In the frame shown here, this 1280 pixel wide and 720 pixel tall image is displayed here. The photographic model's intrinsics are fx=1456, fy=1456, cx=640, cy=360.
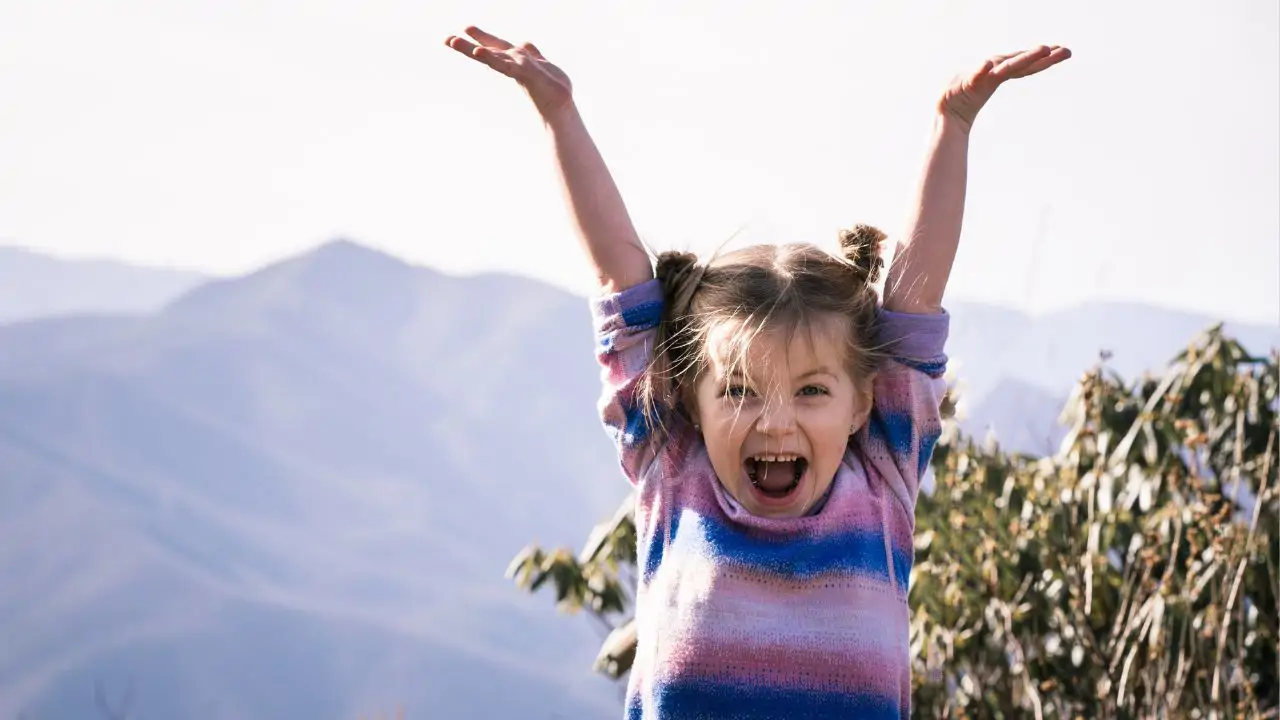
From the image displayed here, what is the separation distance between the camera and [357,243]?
7445 millimetres

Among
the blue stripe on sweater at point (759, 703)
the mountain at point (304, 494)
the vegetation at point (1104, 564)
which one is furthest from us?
the mountain at point (304, 494)

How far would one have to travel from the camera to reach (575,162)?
1.28 m

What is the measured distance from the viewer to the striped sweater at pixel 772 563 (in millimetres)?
1173

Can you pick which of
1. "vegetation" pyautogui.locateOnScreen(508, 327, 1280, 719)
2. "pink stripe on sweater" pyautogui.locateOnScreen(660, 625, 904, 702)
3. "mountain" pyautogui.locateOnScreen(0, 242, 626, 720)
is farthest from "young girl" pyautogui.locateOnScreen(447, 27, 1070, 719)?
"mountain" pyautogui.locateOnScreen(0, 242, 626, 720)

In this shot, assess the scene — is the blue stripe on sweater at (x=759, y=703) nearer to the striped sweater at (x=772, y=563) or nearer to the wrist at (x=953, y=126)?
the striped sweater at (x=772, y=563)

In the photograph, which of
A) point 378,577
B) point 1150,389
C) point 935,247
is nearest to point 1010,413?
point 1150,389

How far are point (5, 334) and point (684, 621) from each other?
5576 mm

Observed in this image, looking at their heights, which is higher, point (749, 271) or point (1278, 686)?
point (749, 271)

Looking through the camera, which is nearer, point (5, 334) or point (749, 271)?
point (749, 271)

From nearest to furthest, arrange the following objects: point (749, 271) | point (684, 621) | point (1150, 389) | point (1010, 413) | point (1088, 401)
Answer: point (684, 621)
point (749, 271)
point (1088, 401)
point (1150, 389)
point (1010, 413)

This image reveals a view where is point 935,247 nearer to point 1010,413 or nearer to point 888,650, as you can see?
point 888,650

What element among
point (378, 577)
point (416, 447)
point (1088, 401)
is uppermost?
point (1088, 401)

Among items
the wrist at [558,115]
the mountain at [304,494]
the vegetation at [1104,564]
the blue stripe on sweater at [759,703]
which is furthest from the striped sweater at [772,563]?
the mountain at [304,494]

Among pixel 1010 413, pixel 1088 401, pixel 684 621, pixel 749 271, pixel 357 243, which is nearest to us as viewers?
pixel 684 621
